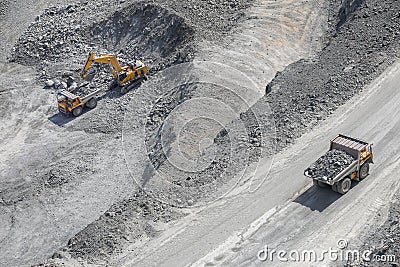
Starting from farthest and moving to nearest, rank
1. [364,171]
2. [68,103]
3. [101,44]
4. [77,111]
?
[101,44]
[77,111]
[68,103]
[364,171]

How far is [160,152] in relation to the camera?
36156mm

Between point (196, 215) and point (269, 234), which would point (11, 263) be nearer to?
point (196, 215)

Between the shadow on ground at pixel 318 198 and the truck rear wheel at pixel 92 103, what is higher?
the truck rear wheel at pixel 92 103

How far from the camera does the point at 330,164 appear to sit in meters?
28.0

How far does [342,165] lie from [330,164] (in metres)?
0.52

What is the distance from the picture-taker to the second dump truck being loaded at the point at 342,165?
2756cm

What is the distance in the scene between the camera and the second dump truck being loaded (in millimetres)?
27562

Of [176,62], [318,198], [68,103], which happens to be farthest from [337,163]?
[68,103]

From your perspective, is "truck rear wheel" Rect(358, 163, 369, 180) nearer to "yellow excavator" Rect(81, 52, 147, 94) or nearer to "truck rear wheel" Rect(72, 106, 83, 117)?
"yellow excavator" Rect(81, 52, 147, 94)

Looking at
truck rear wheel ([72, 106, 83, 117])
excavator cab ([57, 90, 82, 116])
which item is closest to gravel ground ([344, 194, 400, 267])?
excavator cab ([57, 90, 82, 116])

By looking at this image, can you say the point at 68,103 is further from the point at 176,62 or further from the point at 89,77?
the point at 176,62

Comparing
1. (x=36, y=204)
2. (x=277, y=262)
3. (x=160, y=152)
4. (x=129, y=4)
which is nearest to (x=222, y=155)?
(x=160, y=152)

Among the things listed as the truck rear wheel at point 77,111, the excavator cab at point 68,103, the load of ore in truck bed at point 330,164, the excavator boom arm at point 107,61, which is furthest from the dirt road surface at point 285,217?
the truck rear wheel at point 77,111

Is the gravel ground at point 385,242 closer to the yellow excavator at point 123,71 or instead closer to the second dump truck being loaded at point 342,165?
the second dump truck being loaded at point 342,165
